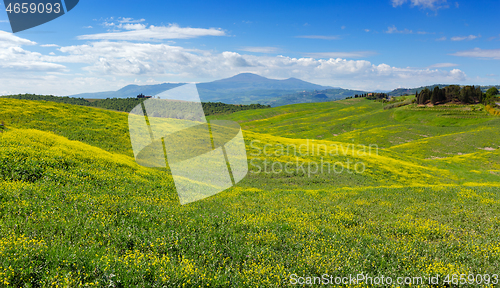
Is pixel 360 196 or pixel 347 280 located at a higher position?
pixel 347 280

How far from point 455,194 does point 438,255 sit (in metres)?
15.8

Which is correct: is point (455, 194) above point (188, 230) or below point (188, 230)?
below

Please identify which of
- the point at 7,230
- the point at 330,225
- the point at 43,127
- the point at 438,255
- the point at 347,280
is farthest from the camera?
the point at 43,127

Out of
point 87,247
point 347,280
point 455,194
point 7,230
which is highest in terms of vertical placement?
point 7,230

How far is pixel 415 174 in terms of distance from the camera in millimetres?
42688

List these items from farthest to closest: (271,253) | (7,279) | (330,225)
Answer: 1. (330,225)
2. (271,253)
3. (7,279)

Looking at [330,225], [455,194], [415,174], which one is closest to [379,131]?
[415,174]

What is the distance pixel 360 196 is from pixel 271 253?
14.6 meters

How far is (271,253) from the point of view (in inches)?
363

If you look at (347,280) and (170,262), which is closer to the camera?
(170,262)

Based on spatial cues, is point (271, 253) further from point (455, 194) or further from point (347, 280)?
point (455, 194)

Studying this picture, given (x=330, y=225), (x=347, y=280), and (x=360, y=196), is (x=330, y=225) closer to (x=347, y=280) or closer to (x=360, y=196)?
(x=347, y=280)

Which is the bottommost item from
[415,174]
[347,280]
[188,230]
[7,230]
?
[415,174]

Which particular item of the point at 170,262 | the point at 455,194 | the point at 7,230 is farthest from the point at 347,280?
the point at 455,194
